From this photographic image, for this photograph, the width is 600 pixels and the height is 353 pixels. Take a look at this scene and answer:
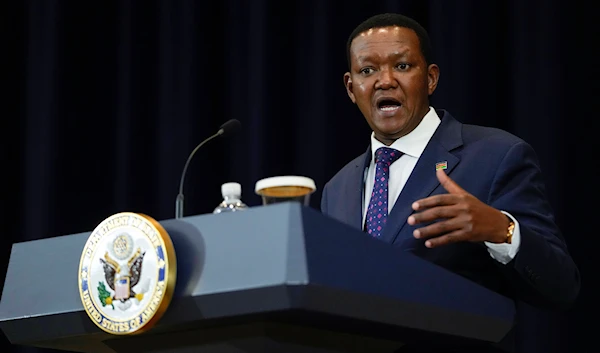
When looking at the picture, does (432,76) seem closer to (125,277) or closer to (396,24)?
(396,24)

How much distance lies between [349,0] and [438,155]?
1.46m

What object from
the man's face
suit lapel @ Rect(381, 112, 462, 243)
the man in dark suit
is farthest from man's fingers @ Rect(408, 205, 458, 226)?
the man's face

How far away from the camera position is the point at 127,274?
3.98ft

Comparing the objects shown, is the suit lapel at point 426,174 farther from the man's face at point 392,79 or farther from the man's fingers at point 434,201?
the man's fingers at point 434,201

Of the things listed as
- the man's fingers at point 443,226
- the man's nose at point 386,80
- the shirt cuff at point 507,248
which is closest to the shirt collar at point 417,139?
the man's nose at point 386,80

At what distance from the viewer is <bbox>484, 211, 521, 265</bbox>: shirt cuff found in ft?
4.86

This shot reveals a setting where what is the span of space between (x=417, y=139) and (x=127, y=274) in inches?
39.6

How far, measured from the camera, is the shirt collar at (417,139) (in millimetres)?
2018

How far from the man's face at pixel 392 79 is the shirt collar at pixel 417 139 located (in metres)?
0.02

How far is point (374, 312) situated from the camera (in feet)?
3.85

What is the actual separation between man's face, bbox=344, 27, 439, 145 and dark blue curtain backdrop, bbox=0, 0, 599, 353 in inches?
28.6

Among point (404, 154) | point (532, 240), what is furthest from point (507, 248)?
point (404, 154)

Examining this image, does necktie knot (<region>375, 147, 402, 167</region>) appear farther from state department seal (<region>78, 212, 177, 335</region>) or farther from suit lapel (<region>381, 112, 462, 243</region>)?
state department seal (<region>78, 212, 177, 335</region>)

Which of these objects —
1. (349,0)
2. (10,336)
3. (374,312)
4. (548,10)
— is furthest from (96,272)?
(349,0)
